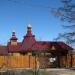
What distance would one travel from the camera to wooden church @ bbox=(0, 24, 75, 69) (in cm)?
5334

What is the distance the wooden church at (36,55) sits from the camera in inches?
2100

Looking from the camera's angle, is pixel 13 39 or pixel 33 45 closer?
pixel 33 45

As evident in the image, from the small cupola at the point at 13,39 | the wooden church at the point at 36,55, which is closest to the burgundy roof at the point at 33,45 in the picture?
the wooden church at the point at 36,55

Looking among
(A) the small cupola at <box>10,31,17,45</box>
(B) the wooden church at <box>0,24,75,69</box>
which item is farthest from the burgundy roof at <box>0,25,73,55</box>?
(A) the small cupola at <box>10,31,17,45</box>

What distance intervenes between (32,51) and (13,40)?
10808mm

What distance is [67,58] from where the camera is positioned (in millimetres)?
56625

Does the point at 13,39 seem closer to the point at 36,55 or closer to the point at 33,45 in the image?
the point at 33,45

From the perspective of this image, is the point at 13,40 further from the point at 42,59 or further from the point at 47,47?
the point at 42,59

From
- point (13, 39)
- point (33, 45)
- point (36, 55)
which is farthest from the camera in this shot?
point (13, 39)

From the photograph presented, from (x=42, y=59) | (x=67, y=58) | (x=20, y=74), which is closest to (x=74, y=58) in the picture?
(x=67, y=58)

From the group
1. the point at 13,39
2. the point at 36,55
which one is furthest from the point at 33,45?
the point at 13,39

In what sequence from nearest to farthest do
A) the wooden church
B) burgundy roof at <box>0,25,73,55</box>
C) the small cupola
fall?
the wooden church < burgundy roof at <box>0,25,73,55</box> < the small cupola

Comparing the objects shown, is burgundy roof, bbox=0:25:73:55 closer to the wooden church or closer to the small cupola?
the wooden church

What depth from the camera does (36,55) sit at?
5706 centimetres
